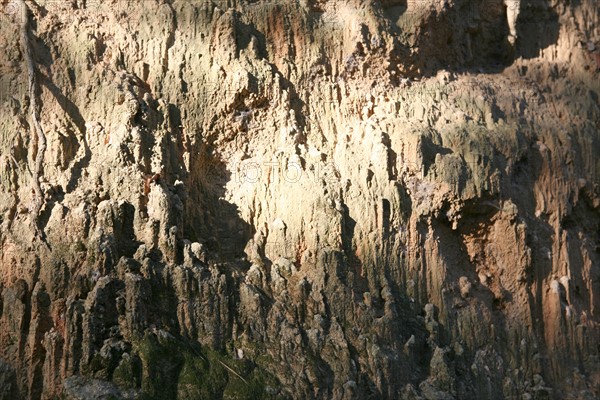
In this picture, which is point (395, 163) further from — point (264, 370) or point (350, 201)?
point (264, 370)

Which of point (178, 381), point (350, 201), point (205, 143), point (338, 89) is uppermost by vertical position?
point (338, 89)

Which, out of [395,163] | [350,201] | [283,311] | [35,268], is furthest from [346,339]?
[35,268]

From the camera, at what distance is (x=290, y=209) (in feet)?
39.1

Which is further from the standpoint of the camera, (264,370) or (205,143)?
(205,143)

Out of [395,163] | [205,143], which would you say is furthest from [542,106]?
[205,143]

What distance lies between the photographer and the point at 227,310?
1077cm

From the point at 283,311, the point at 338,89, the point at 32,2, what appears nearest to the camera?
the point at 283,311

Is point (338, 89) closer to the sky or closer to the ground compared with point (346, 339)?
closer to the sky

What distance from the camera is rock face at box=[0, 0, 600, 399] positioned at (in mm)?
10438

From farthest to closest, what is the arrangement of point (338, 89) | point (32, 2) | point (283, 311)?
point (338, 89)
point (32, 2)
point (283, 311)

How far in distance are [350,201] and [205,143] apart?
1959mm

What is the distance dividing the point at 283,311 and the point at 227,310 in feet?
2.31

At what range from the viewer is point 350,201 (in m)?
12.2

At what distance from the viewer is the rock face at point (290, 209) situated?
1044 cm
